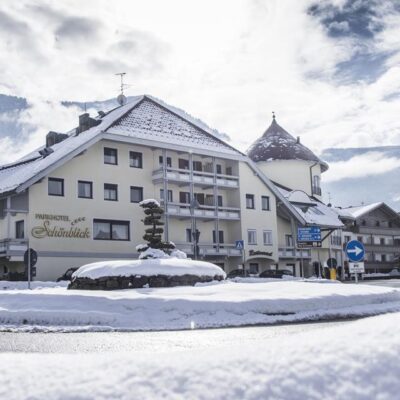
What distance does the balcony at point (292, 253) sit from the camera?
48306 millimetres

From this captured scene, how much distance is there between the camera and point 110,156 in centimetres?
3903

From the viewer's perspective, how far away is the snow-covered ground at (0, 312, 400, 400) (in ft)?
10.9

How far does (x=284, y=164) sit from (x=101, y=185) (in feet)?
86.9

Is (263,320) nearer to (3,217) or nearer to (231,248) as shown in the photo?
(3,217)

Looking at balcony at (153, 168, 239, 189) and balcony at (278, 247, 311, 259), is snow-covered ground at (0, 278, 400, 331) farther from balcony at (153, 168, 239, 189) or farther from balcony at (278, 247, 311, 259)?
balcony at (278, 247, 311, 259)

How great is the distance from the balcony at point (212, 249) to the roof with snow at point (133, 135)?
6916 millimetres

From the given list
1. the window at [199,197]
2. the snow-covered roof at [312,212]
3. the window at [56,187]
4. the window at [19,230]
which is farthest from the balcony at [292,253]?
the window at [19,230]

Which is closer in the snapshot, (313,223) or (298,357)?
(298,357)

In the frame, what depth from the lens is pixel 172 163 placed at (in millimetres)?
42781

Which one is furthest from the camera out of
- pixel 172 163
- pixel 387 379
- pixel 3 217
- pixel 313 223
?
pixel 313 223

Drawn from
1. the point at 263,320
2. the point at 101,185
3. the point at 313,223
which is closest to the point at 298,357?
the point at 263,320

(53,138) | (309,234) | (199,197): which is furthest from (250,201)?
(53,138)

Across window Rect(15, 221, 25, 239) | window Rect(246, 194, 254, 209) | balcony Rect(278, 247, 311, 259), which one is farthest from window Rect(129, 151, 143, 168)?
balcony Rect(278, 247, 311, 259)

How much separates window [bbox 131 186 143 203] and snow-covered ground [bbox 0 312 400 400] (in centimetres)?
3592
